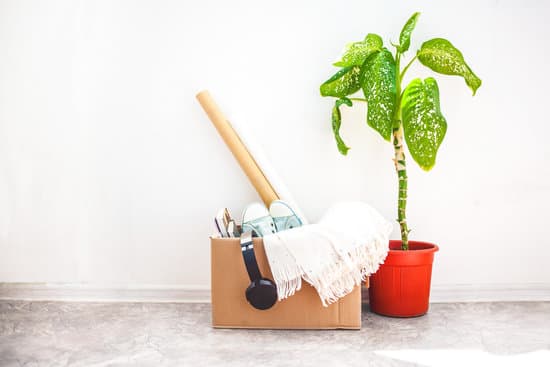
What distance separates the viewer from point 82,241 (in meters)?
2.05

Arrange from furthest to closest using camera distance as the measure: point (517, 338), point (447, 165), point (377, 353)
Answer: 1. point (447, 165)
2. point (517, 338)
3. point (377, 353)

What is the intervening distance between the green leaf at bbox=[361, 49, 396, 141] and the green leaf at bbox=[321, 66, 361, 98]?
0.37 feet

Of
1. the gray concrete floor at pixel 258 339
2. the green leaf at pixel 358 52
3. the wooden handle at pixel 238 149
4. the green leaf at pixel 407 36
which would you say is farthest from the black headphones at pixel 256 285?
the green leaf at pixel 407 36

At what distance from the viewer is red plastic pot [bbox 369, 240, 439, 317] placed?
1.78 m

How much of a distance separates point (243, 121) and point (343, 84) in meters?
0.40

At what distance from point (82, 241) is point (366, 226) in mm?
1068

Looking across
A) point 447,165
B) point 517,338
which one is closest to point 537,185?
point 447,165

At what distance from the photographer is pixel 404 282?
5.86 feet

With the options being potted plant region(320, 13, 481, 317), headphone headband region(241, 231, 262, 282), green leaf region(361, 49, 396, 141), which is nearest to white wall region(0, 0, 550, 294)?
potted plant region(320, 13, 481, 317)

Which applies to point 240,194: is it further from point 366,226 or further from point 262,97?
point 366,226

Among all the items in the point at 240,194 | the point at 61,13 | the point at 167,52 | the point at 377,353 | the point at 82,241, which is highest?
the point at 61,13

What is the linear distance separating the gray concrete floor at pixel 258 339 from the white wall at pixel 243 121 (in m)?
0.20

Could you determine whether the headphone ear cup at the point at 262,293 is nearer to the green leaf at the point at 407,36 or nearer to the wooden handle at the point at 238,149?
the wooden handle at the point at 238,149

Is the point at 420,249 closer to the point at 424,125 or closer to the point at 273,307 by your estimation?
the point at 424,125
